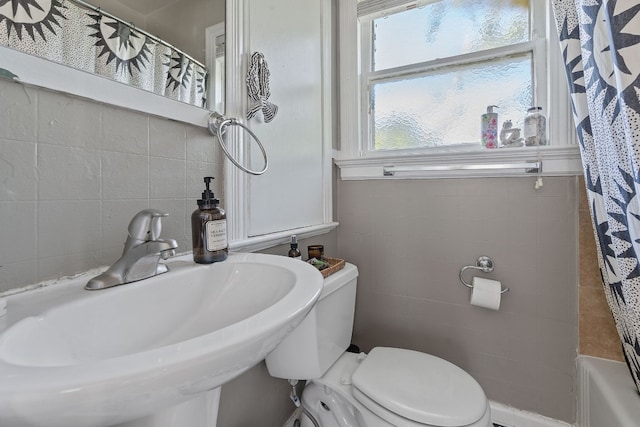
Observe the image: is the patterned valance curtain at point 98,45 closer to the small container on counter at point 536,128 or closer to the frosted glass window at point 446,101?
the frosted glass window at point 446,101

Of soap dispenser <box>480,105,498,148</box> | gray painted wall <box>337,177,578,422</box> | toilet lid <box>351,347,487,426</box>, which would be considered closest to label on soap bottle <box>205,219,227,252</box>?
toilet lid <box>351,347,487,426</box>

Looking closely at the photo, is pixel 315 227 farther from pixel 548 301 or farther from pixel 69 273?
pixel 548 301

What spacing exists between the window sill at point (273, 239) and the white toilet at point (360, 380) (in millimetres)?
224

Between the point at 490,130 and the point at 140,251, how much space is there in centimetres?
134

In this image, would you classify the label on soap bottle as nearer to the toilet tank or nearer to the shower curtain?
the toilet tank

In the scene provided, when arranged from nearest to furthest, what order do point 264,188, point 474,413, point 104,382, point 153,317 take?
point 104,382
point 153,317
point 474,413
point 264,188

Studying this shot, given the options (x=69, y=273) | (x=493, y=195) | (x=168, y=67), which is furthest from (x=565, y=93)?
(x=69, y=273)

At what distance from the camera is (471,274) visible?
124 cm

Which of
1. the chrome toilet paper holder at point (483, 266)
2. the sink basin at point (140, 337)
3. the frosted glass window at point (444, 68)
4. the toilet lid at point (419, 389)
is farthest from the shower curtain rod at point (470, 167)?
the sink basin at point (140, 337)

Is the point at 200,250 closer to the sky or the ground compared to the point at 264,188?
closer to the ground

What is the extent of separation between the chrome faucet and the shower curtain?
0.95 metres

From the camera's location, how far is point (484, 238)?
122 centimetres

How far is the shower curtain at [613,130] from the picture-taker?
0.57 meters

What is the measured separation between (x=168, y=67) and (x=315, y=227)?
0.78 metres
